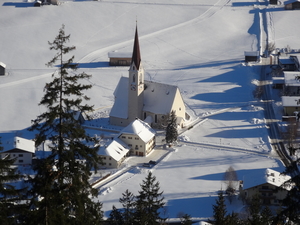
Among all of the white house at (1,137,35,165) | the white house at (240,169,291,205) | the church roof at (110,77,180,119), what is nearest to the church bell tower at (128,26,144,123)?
the church roof at (110,77,180,119)

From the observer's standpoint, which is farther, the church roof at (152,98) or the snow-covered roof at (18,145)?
the church roof at (152,98)

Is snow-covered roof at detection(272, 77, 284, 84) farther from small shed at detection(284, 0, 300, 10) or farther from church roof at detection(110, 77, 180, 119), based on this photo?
small shed at detection(284, 0, 300, 10)

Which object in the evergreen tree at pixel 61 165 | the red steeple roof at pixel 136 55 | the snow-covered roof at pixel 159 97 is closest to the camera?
the evergreen tree at pixel 61 165

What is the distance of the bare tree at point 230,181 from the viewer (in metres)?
34.5

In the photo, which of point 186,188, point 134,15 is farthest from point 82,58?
point 186,188

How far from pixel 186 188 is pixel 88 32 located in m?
45.5

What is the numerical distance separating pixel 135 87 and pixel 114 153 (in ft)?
25.2

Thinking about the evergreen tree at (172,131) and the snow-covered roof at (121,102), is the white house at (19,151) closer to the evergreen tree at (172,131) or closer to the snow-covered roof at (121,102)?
the snow-covered roof at (121,102)

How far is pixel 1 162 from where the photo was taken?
53.9 ft

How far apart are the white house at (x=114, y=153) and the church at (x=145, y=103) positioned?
5.27 metres

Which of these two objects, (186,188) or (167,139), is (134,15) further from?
(186,188)

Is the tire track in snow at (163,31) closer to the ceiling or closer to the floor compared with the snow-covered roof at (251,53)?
closer to the ceiling

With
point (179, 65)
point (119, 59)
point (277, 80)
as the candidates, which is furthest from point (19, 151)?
point (179, 65)

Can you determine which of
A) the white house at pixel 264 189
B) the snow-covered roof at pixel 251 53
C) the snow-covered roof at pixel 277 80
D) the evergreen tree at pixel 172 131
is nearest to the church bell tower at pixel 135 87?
the evergreen tree at pixel 172 131
